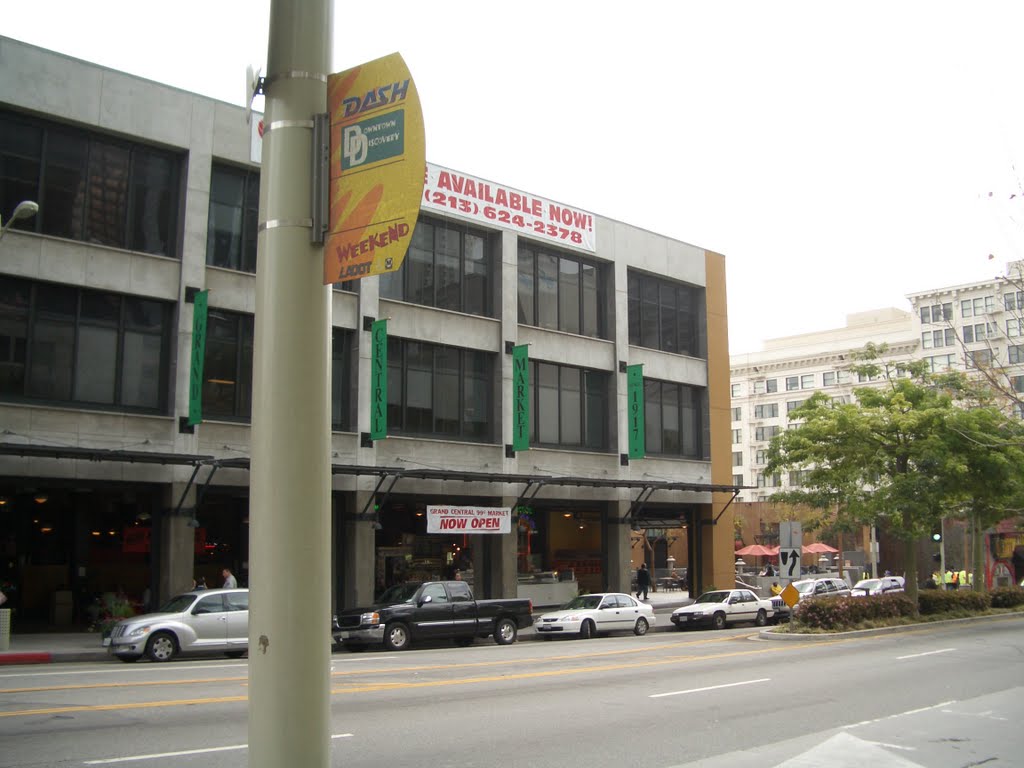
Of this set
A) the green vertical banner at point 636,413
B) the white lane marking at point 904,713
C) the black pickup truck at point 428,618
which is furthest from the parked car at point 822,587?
the white lane marking at point 904,713

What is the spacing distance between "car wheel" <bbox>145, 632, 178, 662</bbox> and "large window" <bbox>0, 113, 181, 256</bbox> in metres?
11.1

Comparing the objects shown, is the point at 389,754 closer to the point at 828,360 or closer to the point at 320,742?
the point at 320,742

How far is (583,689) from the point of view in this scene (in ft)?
53.1

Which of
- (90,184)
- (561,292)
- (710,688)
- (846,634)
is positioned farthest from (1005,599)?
(90,184)

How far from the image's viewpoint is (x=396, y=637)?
2522 centimetres

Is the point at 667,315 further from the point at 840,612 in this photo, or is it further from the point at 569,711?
the point at 569,711

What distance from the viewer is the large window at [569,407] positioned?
122 ft

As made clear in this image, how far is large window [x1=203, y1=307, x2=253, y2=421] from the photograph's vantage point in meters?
28.5

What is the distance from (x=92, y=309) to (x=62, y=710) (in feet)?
52.4

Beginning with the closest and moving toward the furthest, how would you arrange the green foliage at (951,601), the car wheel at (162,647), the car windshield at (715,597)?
1. the car wheel at (162,647)
2. the green foliage at (951,601)
3. the car windshield at (715,597)

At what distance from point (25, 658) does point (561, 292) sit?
76.4ft

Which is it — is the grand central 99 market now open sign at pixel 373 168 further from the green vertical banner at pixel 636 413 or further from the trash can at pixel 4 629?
the green vertical banner at pixel 636 413

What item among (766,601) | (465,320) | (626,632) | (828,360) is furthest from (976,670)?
(828,360)

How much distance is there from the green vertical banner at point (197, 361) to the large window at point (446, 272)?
22.1 ft
